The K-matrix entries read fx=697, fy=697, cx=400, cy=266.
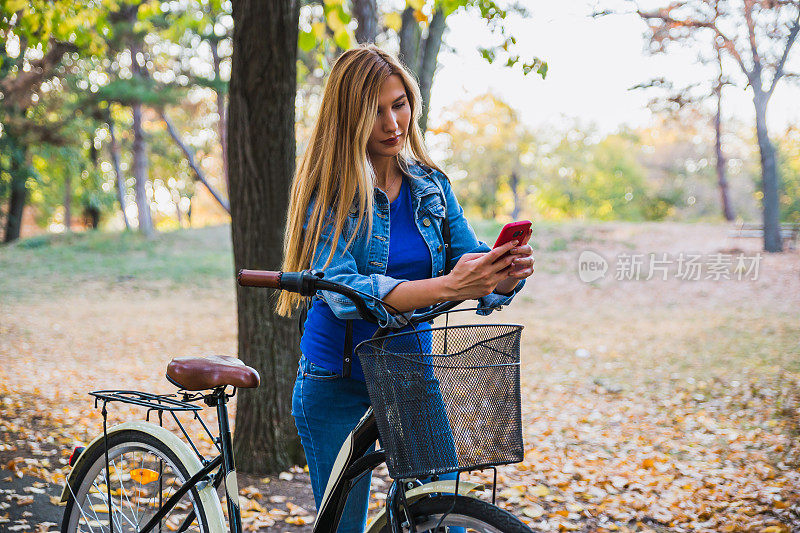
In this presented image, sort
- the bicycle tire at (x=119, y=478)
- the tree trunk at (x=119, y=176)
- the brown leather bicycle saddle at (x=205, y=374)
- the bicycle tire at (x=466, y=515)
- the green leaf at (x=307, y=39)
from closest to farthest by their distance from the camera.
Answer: the bicycle tire at (x=466, y=515), the brown leather bicycle saddle at (x=205, y=374), the bicycle tire at (x=119, y=478), the green leaf at (x=307, y=39), the tree trunk at (x=119, y=176)

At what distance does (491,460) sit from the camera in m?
1.62

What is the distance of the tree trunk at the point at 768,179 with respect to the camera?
13234mm

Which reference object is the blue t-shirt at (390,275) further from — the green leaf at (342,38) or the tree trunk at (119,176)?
the tree trunk at (119,176)

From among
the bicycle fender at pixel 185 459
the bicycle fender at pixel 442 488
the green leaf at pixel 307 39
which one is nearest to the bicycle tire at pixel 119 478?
the bicycle fender at pixel 185 459

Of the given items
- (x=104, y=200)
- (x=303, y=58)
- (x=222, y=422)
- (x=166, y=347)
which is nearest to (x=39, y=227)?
(x=104, y=200)

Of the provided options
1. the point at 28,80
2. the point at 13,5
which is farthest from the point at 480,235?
the point at 13,5

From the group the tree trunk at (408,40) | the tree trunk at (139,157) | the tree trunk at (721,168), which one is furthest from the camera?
the tree trunk at (139,157)

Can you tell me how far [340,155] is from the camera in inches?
79.8

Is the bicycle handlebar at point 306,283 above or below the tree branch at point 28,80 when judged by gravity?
below

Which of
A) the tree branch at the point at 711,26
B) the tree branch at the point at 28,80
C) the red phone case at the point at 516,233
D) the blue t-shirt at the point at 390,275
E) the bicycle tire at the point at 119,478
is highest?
the tree branch at the point at 28,80

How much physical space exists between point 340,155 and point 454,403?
32.3 inches

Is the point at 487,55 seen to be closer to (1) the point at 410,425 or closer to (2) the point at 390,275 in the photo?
(2) the point at 390,275

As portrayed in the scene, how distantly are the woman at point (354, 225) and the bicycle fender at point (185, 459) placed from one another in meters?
0.36

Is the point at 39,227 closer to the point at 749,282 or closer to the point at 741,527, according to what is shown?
the point at 749,282
